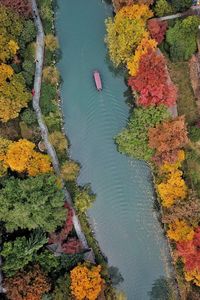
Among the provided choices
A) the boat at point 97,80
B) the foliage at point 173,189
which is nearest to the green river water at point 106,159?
the boat at point 97,80

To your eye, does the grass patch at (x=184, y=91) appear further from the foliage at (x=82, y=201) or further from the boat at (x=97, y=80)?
the foliage at (x=82, y=201)

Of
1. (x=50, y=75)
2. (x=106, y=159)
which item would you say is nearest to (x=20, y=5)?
(x=50, y=75)

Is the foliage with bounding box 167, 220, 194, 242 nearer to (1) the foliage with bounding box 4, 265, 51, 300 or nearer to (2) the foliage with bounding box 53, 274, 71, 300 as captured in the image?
(2) the foliage with bounding box 53, 274, 71, 300

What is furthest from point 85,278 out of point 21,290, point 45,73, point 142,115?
point 45,73

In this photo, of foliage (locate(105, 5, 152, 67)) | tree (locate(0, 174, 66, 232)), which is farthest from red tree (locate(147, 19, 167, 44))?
tree (locate(0, 174, 66, 232))

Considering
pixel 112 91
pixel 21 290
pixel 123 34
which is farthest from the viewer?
pixel 112 91

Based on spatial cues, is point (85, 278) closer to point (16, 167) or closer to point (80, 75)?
point (16, 167)
